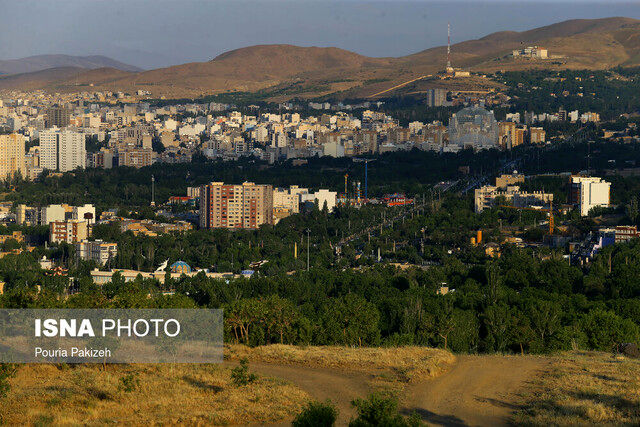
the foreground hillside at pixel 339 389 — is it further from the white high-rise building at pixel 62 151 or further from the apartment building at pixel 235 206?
the white high-rise building at pixel 62 151

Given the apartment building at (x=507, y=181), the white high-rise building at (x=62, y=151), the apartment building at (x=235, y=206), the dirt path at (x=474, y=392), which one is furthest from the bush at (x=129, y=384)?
the white high-rise building at (x=62, y=151)

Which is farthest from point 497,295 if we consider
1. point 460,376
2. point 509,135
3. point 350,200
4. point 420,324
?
point 509,135

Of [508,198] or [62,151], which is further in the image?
[62,151]

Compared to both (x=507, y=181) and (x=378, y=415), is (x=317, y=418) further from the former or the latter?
(x=507, y=181)

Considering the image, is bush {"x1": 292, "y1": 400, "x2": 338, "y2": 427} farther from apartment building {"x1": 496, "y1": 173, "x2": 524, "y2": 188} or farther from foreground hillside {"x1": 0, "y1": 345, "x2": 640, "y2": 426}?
apartment building {"x1": 496, "y1": 173, "x2": 524, "y2": 188}

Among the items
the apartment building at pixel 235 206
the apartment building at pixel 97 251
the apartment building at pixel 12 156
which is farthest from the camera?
the apartment building at pixel 12 156

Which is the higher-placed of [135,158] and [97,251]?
[135,158]

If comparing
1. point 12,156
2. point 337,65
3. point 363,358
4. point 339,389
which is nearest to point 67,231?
point 12,156
